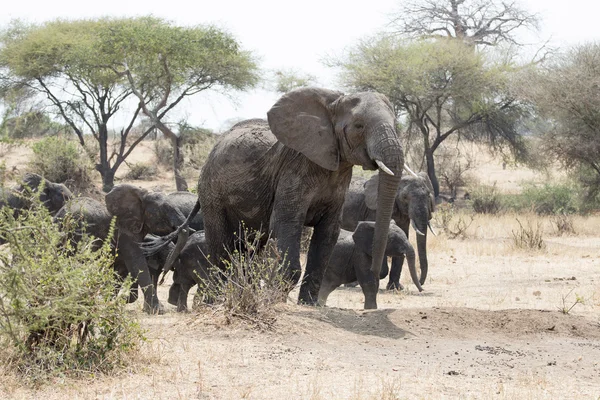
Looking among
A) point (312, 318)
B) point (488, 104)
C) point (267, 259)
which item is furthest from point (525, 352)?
point (488, 104)

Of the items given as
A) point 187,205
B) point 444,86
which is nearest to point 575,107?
point 444,86

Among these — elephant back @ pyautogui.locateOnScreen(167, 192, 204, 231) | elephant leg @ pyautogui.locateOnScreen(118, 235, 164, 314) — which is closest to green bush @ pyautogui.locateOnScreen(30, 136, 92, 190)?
elephant back @ pyautogui.locateOnScreen(167, 192, 204, 231)

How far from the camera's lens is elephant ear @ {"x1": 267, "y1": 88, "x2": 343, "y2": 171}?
7797 mm

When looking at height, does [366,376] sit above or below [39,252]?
below

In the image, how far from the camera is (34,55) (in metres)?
33.0

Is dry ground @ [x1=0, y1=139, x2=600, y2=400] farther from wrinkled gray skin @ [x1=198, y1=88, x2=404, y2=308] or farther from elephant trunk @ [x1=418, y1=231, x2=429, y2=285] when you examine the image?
elephant trunk @ [x1=418, y1=231, x2=429, y2=285]

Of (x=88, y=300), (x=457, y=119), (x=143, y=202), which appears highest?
(x=457, y=119)

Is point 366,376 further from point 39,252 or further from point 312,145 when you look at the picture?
point 312,145

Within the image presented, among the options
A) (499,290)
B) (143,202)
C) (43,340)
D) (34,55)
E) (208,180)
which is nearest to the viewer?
(43,340)

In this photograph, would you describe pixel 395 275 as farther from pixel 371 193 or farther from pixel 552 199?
pixel 552 199

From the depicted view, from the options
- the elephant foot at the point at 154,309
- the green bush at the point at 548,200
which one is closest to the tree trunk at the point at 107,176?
the green bush at the point at 548,200

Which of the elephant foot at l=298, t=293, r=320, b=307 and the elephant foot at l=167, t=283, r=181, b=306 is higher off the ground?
the elephant foot at l=298, t=293, r=320, b=307

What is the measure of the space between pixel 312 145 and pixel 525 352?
258 cm

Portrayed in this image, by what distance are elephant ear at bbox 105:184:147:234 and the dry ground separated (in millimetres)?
2663
